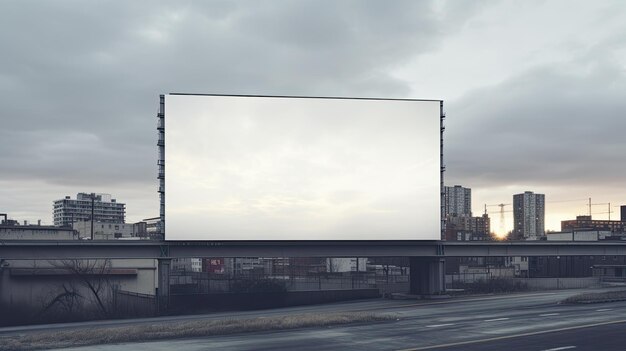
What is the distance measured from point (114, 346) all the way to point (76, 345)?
218 cm

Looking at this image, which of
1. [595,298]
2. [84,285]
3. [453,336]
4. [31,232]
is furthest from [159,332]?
[31,232]

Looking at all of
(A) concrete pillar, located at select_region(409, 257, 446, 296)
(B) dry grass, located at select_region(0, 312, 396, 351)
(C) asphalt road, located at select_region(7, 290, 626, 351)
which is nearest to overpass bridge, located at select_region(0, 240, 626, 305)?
(A) concrete pillar, located at select_region(409, 257, 446, 296)

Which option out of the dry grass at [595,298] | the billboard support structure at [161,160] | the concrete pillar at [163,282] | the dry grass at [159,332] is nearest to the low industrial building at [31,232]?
the concrete pillar at [163,282]

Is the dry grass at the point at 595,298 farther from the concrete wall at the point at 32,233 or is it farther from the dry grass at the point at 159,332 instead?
the concrete wall at the point at 32,233

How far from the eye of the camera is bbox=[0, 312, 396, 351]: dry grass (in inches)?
1280

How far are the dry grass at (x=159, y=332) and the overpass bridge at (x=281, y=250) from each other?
21.9 metres

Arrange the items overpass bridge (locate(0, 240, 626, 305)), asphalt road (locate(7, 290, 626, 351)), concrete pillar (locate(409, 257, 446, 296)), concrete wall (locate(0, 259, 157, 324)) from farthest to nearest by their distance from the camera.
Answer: concrete wall (locate(0, 259, 157, 324)) < concrete pillar (locate(409, 257, 446, 296)) < overpass bridge (locate(0, 240, 626, 305)) < asphalt road (locate(7, 290, 626, 351))

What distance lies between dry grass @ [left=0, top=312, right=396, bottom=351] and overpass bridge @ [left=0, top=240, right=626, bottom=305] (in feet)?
71.9

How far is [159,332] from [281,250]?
2886 centimetres

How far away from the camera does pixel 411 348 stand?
28297 millimetres

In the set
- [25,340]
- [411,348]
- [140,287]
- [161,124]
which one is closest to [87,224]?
[140,287]

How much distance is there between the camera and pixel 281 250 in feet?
209

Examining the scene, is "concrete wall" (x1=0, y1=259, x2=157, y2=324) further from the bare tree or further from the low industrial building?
the low industrial building

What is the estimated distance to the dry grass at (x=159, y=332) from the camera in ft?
107
